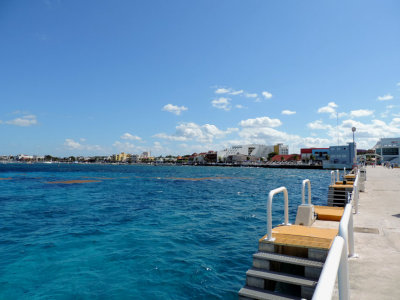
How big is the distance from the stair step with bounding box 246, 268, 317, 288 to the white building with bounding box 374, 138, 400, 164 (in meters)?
116

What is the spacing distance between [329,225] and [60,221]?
14.1 metres

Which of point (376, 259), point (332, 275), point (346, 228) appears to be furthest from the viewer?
point (376, 259)

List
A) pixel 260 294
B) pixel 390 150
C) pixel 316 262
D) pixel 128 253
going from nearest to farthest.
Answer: pixel 260 294, pixel 316 262, pixel 128 253, pixel 390 150

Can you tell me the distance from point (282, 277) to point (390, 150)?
123782 millimetres

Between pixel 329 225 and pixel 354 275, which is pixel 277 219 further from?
Result: pixel 354 275

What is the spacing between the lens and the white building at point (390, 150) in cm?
9962

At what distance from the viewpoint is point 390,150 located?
10262 cm

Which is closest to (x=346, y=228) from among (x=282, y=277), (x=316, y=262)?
(x=316, y=262)

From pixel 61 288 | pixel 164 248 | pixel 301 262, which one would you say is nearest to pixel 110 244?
pixel 164 248

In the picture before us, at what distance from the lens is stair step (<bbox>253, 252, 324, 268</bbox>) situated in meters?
4.81

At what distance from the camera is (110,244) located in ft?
34.2

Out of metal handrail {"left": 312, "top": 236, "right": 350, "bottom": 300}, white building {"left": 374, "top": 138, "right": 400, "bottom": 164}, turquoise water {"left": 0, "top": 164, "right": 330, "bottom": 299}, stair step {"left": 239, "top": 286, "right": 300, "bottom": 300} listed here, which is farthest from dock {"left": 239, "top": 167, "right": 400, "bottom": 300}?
white building {"left": 374, "top": 138, "right": 400, "bottom": 164}

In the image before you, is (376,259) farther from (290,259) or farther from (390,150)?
(390,150)

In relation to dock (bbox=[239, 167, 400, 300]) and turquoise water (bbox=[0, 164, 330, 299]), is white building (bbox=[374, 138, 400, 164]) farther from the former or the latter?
dock (bbox=[239, 167, 400, 300])
